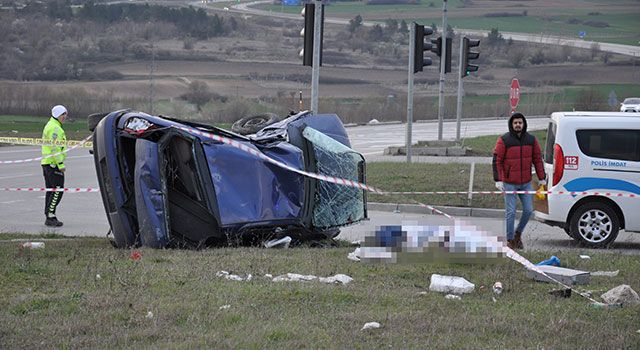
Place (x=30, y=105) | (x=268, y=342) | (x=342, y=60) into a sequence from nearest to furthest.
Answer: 1. (x=268, y=342)
2. (x=30, y=105)
3. (x=342, y=60)

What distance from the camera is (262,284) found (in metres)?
9.09

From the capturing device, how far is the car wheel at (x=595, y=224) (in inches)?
584

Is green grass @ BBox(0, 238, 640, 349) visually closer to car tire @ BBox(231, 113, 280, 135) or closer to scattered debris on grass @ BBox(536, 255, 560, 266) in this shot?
scattered debris on grass @ BBox(536, 255, 560, 266)

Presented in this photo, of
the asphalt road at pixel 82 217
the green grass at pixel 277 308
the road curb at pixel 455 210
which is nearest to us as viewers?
the green grass at pixel 277 308

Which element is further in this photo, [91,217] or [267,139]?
[91,217]

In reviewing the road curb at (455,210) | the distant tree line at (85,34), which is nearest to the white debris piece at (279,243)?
the road curb at (455,210)

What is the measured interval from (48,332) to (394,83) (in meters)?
77.7

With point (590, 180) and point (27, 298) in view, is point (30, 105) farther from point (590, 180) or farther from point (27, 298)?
point (27, 298)

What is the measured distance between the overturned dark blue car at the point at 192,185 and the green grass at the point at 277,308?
4.04 feet

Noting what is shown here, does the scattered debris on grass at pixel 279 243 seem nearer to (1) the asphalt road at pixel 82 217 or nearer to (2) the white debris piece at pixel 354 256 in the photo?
(1) the asphalt road at pixel 82 217

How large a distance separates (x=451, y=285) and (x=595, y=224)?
21.3ft

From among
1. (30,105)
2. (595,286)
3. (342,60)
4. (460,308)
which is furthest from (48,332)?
(342,60)

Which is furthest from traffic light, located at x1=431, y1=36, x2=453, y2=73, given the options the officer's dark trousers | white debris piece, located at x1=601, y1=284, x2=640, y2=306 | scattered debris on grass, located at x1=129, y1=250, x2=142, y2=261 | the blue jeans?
white debris piece, located at x1=601, y1=284, x2=640, y2=306

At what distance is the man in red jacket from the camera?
13766 mm
